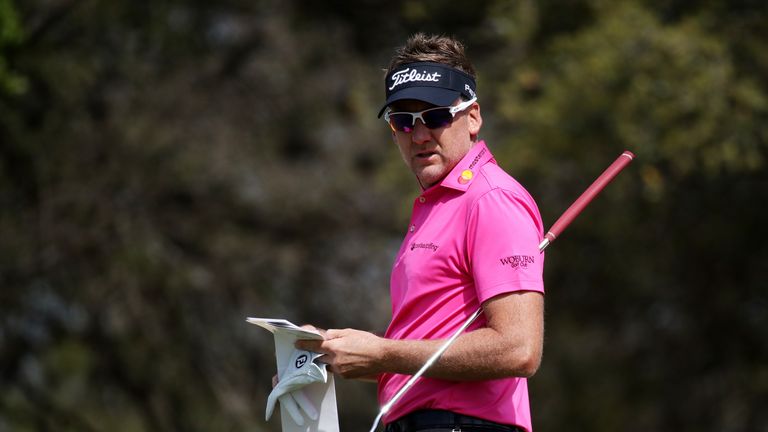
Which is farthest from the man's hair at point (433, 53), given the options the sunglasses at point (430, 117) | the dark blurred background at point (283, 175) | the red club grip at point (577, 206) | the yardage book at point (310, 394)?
the dark blurred background at point (283, 175)

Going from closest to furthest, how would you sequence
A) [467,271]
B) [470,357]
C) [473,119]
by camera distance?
[470,357], [467,271], [473,119]

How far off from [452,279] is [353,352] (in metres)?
0.32

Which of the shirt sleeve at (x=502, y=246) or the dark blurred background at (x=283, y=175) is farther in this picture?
the dark blurred background at (x=283, y=175)

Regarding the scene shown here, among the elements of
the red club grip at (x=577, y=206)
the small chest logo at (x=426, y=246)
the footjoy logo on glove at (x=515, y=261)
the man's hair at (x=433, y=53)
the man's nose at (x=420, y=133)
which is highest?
the man's hair at (x=433, y=53)

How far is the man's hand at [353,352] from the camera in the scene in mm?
2945

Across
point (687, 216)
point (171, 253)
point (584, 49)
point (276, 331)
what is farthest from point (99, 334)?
point (276, 331)

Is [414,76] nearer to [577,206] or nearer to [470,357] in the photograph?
[577,206]

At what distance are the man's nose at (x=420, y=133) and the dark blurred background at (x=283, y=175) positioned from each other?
238 inches

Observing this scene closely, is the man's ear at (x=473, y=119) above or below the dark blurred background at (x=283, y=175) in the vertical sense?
below

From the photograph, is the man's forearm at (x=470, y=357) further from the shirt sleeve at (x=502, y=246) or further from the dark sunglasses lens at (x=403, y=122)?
the dark sunglasses lens at (x=403, y=122)

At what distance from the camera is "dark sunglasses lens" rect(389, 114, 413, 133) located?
3.28 meters

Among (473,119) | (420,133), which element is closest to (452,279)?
(420,133)

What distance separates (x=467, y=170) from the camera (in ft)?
10.4

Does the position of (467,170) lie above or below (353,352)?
above
